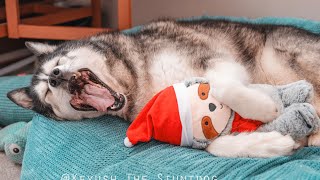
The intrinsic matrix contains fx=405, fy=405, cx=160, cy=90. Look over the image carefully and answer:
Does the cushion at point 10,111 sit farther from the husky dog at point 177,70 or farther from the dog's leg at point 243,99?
the dog's leg at point 243,99

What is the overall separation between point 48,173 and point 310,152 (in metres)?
1.18

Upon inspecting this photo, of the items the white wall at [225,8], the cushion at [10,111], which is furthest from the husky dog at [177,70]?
the white wall at [225,8]

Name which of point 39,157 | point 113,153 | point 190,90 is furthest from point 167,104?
point 39,157

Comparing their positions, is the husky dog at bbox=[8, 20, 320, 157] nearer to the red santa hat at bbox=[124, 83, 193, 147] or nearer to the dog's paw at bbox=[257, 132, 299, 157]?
the dog's paw at bbox=[257, 132, 299, 157]

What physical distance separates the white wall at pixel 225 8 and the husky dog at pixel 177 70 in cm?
105

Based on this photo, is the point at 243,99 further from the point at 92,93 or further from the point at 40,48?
the point at 40,48

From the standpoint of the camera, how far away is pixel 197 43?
2.18 m

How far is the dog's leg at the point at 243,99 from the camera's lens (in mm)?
1720

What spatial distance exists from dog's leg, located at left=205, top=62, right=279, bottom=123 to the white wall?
1.71 metres

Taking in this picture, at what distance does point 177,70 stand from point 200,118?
1.18ft

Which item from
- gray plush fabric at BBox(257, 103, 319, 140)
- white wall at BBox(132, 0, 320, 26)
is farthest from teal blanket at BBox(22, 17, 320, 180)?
white wall at BBox(132, 0, 320, 26)

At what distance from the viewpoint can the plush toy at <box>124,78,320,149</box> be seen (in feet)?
5.68

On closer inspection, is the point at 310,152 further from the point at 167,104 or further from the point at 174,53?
the point at 174,53

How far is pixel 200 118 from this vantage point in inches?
69.9
